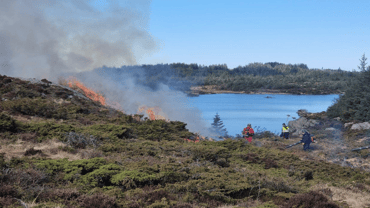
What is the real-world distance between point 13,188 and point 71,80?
34.7m

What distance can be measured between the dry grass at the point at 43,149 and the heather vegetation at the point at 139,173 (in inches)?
1.4

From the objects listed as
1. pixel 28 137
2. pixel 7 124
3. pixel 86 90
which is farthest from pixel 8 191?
pixel 86 90

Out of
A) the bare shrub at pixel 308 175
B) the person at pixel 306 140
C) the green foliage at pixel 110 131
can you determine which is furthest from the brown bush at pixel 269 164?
the green foliage at pixel 110 131

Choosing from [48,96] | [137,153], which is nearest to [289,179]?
[137,153]

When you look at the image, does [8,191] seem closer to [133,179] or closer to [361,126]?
[133,179]

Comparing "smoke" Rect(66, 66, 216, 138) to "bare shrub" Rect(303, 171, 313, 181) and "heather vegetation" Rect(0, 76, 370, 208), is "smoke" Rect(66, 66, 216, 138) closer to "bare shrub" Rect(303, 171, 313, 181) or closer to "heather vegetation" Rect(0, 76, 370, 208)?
"heather vegetation" Rect(0, 76, 370, 208)

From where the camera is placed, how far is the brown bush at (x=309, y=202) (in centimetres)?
784

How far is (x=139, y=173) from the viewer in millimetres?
9195

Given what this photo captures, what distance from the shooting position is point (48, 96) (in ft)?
92.3

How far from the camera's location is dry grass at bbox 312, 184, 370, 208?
9505 mm

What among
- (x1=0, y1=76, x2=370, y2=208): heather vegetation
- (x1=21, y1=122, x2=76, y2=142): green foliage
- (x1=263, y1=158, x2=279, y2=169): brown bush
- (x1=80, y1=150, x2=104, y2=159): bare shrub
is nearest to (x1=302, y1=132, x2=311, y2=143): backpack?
(x1=0, y1=76, x2=370, y2=208): heather vegetation

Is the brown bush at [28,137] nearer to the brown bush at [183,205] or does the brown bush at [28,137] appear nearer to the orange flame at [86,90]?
the brown bush at [183,205]

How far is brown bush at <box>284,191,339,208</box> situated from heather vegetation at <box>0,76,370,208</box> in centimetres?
3

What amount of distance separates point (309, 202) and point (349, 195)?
3436 mm
